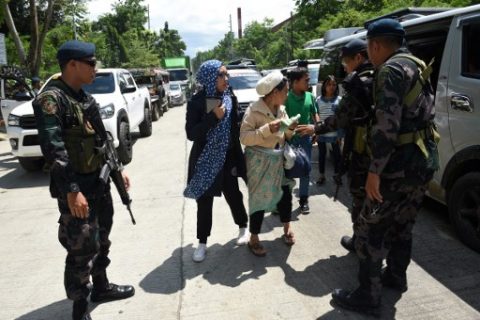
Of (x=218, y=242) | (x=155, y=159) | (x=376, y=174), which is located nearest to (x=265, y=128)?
(x=376, y=174)

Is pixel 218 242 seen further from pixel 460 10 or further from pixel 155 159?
pixel 155 159

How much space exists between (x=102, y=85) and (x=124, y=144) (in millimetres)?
1611

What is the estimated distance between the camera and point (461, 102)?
3.48m

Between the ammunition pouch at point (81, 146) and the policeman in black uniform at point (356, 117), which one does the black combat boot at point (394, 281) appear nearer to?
the policeman in black uniform at point (356, 117)

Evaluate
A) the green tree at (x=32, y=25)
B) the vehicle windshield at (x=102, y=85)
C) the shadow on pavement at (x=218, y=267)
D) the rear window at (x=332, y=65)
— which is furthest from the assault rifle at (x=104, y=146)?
the green tree at (x=32, y=25)

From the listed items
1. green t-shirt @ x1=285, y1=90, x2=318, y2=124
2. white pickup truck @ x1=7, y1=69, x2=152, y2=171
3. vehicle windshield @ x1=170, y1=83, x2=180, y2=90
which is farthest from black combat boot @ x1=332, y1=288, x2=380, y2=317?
vehicle windshield @ x1=170, y1=83, x2=180, y2=90

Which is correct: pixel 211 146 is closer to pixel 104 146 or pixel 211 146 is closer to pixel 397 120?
pixel 104 146

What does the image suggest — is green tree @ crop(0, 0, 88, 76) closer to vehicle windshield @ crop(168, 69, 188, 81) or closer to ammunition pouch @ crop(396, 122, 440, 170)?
vehicle windshield @ crop(168, 69, 188, 81)

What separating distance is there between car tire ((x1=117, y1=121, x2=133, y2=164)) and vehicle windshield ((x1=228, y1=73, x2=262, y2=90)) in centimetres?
362

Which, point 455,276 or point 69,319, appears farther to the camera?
point 455,276

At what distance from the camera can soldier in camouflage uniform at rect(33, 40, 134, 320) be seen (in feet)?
7.88

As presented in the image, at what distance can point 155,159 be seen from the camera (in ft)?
27.2

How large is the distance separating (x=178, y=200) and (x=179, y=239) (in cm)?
137

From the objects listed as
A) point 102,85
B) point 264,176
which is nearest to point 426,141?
point 264,176
